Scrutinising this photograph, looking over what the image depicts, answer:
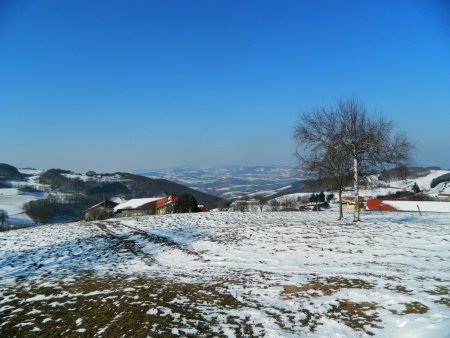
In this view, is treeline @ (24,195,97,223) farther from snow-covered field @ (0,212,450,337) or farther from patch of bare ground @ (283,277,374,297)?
patch of bare ground @ (283,277,374,297)

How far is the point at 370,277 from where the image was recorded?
10844mm

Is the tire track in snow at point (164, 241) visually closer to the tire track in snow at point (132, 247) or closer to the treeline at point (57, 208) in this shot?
the tire track in snow at point (132, 247)

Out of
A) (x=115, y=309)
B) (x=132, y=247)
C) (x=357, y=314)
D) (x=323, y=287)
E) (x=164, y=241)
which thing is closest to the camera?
(x=357, y=314)

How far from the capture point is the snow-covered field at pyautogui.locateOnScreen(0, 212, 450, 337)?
295 inches

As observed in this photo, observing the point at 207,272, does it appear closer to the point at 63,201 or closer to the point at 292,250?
the point at 292,250

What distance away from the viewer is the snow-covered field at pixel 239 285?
295 inches

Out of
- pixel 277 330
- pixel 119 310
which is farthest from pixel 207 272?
pixel 277 330

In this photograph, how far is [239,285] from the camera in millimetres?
10562

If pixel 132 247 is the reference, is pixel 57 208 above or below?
below

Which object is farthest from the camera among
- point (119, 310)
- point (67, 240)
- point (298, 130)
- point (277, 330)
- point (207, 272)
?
point (298, 130)

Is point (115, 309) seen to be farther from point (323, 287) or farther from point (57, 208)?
point (57, 208)

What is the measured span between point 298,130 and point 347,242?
10.1 metres

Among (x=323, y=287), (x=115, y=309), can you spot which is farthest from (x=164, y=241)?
(x=323, y=287)

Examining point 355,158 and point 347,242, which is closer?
point 347,242
